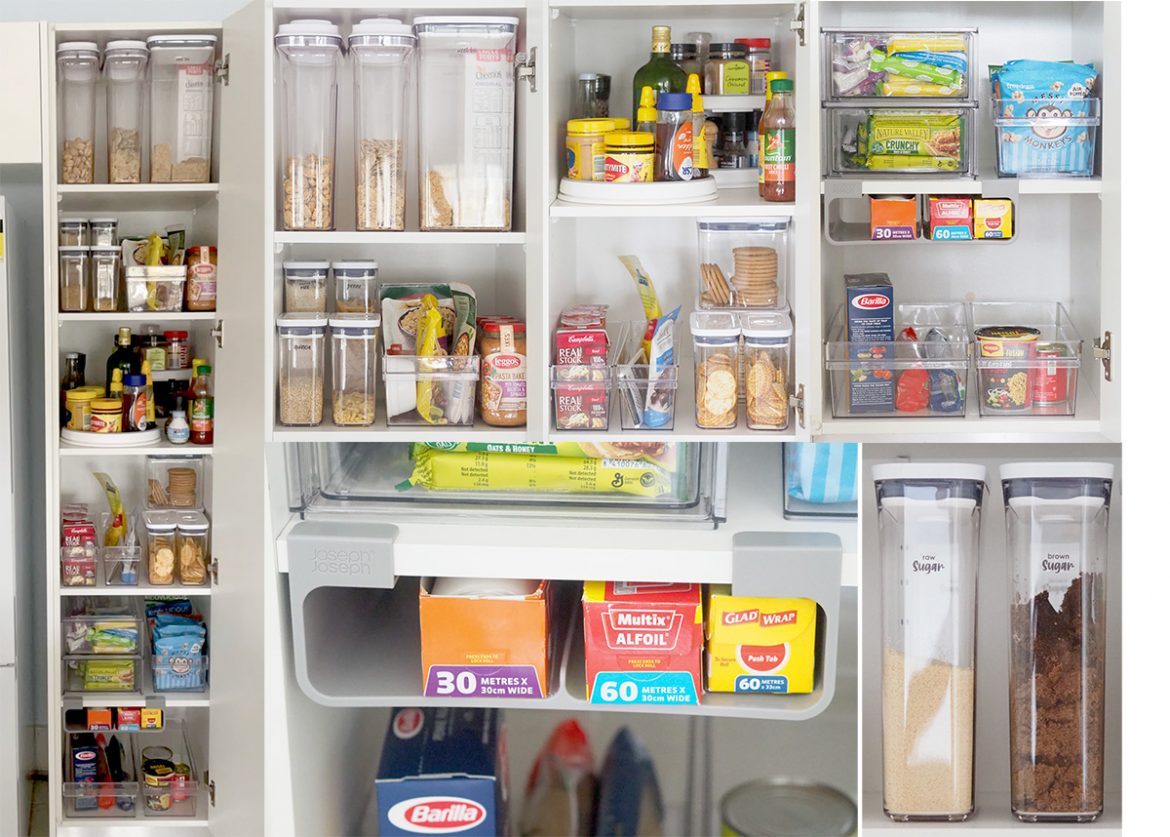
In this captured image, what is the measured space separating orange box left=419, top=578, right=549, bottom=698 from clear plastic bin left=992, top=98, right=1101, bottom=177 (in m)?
1.07

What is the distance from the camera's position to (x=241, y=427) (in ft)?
7.50

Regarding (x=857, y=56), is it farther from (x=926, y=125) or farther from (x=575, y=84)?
A: (x=575, y=84)

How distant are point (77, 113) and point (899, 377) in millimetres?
1619

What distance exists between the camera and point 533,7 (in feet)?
6.84

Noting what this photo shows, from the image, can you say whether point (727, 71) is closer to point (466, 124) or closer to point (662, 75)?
point (662, 75)

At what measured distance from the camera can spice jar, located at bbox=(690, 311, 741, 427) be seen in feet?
7.09

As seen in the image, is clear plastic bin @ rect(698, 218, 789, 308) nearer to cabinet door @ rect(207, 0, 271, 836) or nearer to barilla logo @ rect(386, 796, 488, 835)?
cabinet door @ rect(207, 0, 271, 836)

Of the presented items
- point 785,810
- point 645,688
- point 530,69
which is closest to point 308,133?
point 530,69

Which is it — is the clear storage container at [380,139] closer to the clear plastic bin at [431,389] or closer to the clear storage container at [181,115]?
the clear plastic bin at [431,389]

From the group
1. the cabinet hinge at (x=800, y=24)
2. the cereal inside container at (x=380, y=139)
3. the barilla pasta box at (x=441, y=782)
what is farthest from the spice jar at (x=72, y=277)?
the cabinet hinge at (x=800, y=24)

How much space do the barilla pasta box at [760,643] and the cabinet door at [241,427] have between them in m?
0.79

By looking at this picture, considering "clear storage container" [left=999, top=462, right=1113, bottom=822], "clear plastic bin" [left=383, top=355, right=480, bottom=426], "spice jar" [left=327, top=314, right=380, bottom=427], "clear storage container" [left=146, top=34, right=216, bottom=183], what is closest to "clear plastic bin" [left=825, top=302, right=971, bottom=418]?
"clear storage container" [left=999, top=462, right=1113, bottom=822]

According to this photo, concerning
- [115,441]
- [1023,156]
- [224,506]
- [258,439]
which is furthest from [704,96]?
[115,441]

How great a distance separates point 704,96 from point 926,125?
41cm
